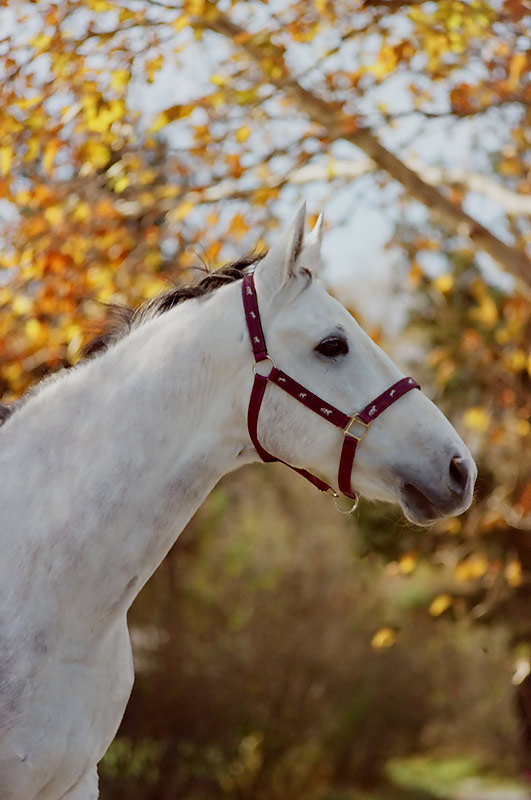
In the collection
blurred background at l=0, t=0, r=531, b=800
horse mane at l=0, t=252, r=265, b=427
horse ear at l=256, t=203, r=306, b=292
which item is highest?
horse ear at l=256, t=203, r=306, b=292

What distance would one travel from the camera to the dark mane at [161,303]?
9.02 ft

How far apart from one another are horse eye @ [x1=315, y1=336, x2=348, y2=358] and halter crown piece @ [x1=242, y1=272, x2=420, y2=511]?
0.12 m

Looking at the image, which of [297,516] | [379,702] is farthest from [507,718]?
[297,516]

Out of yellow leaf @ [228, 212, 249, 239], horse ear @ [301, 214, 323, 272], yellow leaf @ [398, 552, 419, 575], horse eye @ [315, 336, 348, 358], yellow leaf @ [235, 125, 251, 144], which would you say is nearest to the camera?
horse eye @ [315, 336, 348, 358]

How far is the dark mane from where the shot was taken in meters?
2.75

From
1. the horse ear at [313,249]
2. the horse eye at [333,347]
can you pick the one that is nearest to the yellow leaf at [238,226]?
the horse ear at [313,249]

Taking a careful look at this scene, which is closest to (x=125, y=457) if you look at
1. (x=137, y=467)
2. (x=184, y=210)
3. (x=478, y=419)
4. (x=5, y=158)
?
(x=137, y=467)

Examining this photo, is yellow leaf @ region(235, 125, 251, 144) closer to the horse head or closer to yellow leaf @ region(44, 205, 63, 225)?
yellow leaf @ region(44, 205, 63, 225)

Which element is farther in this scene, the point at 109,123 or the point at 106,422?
the point at 109,123

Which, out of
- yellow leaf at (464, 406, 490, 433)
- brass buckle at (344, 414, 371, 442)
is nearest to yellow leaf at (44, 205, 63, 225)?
yellow leaf at (464, 406, 490, 433)

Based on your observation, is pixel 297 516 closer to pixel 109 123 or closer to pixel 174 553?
pixel 174 553

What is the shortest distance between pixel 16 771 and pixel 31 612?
1.36 feet

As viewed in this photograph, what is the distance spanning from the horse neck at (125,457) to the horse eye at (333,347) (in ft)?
0.73

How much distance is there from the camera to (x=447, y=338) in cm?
1022
